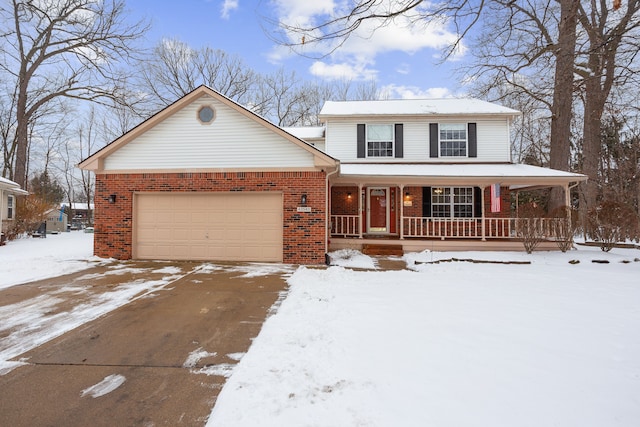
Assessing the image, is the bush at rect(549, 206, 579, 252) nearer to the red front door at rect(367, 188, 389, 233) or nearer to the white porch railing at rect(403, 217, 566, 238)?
the white porch railing at rect(403, 217, 566, 238)

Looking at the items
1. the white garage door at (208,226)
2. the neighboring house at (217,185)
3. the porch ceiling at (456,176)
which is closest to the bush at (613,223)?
the porch ceiling at (456,176)

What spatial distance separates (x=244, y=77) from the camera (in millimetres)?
27094

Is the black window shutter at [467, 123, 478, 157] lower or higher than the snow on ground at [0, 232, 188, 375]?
higher

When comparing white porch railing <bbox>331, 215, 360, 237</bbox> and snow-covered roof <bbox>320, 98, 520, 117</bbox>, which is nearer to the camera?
white porch railing <bbox>331, 215, 360, 237</bbox>

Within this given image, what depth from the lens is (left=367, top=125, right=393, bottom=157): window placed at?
13.4 metres

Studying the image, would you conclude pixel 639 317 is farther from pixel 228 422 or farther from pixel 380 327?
pixel 228 422

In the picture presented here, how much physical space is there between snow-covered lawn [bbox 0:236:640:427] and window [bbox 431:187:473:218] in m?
6.34

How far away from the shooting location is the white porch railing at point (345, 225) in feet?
38.9

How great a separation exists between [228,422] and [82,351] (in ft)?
7.68

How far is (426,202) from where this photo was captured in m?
12.7

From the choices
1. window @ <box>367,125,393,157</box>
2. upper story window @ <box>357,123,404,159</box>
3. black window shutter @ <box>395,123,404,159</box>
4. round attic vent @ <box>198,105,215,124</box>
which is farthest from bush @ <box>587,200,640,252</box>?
round attic vent @ <box>198,105,215,124</box>

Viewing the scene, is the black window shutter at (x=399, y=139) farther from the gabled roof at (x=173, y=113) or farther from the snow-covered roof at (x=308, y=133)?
the gabled roof at (x=173, y=113)

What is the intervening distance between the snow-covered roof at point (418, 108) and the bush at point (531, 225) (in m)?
4.67

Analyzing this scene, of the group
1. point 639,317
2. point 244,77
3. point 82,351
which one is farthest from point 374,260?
point 244,77
